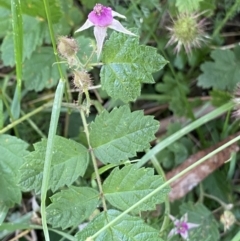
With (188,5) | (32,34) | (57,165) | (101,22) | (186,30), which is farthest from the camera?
(32,34)

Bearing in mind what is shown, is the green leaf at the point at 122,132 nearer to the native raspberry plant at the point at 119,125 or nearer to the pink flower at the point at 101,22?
the native raspberry plant at the point at 119,125

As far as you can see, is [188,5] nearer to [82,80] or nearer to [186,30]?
[186,30]

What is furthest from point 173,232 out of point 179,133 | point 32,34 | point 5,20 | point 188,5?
point 5,20

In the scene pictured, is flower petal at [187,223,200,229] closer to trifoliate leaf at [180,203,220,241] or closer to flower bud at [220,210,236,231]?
trifoliate leaf at [180,203,220,241]

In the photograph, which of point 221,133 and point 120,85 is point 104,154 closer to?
point 120,85

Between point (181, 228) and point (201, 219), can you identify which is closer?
point (181, 228)

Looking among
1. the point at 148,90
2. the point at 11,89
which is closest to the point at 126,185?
the point at 148,90
